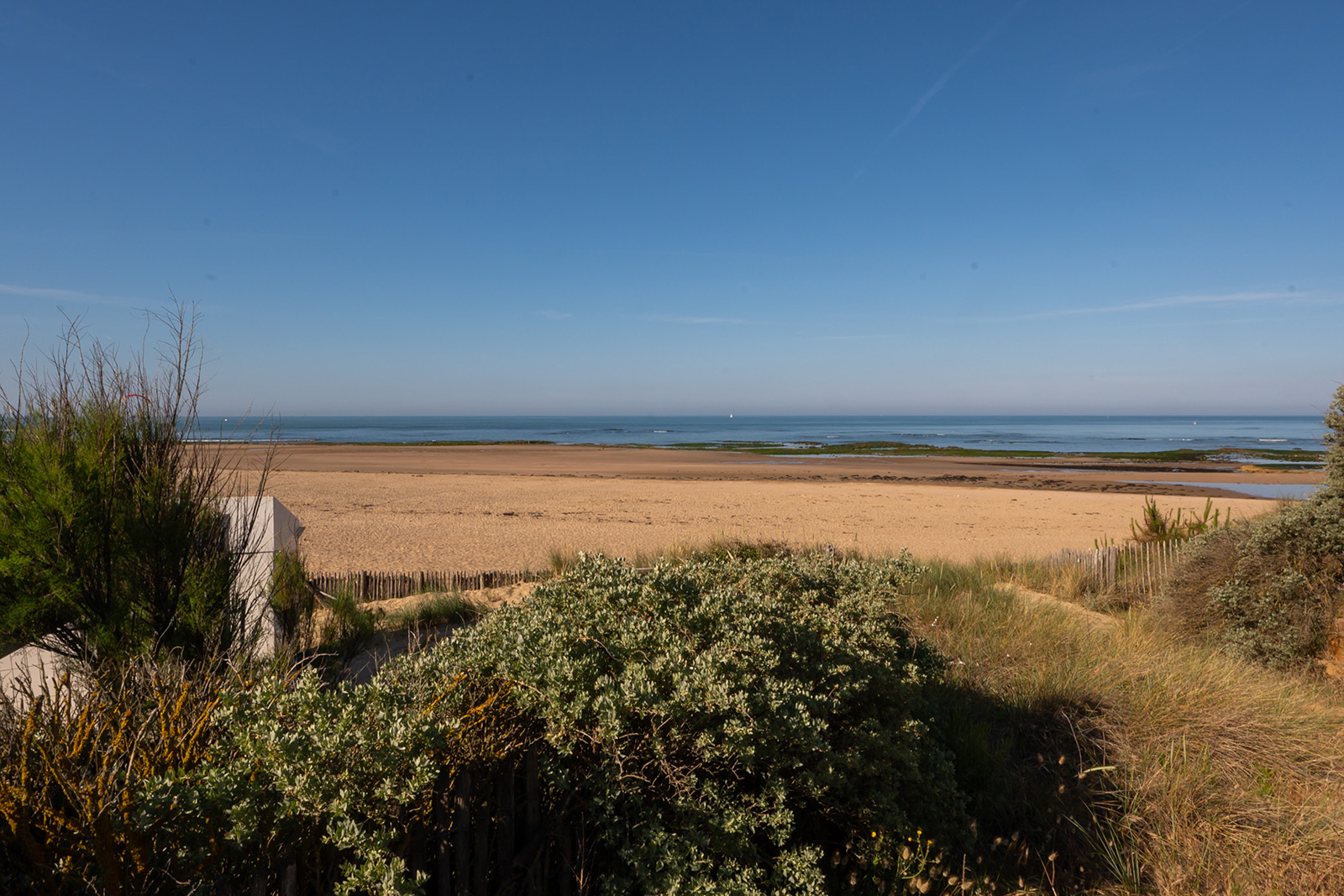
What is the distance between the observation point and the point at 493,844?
2533 mm

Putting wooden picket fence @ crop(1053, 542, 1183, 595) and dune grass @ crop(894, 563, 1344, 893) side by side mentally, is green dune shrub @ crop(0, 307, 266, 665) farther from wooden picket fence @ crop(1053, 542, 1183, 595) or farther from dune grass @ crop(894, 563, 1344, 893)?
wooden picket fence @ crop(1053, 542, 1183, 595)

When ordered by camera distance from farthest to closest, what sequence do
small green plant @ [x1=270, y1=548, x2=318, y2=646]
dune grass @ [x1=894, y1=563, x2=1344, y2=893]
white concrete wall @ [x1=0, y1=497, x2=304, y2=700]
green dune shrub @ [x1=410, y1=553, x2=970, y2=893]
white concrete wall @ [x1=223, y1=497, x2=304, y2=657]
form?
small green plant @ [x1=270, y1=548, x2=318, y2=646], white concrete wall @ [x1=223, y1=497, x2=304, y2=657], white concrete wall @ [x1=0, y1=497, x2=304, y2=700], dune grass @ [x1=894, y1=563, x2=1344, y2=893], green dune shrub @ [x1=410, y1=553, x2=970, y2=893]

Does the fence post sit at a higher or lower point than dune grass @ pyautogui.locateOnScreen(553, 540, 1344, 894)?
higher

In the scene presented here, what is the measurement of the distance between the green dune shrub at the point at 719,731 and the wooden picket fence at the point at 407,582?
628cm

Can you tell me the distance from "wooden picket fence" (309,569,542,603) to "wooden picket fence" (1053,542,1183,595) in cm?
778

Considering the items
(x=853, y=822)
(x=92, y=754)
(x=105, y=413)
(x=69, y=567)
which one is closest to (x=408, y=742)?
(x=92, y=754)

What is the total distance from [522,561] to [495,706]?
10109 millimetres

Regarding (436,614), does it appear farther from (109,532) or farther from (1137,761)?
(1137,761)

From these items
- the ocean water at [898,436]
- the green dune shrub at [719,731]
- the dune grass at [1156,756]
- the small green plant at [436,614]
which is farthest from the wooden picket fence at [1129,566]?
the ocean water at [898,436]

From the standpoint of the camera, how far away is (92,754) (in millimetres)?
2002

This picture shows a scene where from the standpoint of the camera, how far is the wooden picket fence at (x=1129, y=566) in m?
9.12

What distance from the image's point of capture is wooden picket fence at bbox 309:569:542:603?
916 cm

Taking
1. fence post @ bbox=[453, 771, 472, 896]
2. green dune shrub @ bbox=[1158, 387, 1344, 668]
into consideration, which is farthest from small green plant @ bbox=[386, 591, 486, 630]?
green dune shrub @ bbox=[1158, 387, 1344, 668]

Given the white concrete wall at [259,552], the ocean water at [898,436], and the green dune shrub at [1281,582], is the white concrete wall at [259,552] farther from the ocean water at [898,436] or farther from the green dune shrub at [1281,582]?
the ocean water at [898,436]
